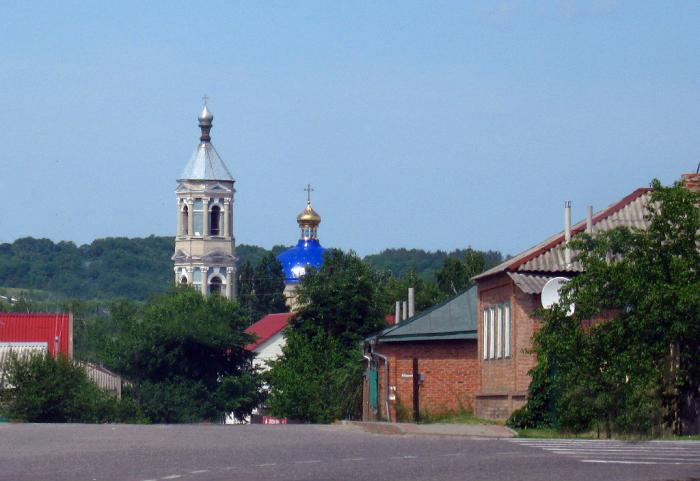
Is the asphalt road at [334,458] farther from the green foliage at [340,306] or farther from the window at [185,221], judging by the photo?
the window at [185,221]

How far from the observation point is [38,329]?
78500 millimetres

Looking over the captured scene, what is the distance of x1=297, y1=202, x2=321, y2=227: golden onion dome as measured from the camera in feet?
447

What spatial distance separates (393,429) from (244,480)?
11311 millimetres

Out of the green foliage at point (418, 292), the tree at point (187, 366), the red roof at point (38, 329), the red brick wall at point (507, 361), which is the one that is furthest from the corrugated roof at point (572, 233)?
the green foliage at point (418, 292)

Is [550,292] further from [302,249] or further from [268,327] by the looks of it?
[302,249]

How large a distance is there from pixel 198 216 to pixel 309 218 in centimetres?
1203

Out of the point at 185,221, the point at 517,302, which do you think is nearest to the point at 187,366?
the point at 517,302

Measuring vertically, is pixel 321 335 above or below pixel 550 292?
above

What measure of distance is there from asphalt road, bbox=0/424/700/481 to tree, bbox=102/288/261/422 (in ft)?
163

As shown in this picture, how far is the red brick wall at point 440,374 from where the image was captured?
1658 inches

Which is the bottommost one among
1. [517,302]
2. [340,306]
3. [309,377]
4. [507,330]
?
[507,330]

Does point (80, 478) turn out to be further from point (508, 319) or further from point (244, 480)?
point (508, 319)

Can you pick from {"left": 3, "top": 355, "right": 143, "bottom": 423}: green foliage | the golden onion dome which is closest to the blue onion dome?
the golden onion dome

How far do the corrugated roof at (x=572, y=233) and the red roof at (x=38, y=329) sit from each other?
143ft
